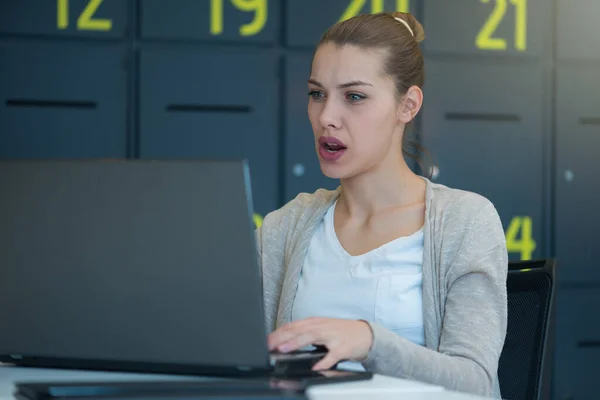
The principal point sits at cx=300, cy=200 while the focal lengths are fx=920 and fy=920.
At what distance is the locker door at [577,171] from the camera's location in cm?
346

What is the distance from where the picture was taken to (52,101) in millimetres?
3107

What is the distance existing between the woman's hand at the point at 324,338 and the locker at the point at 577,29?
8.27 feet

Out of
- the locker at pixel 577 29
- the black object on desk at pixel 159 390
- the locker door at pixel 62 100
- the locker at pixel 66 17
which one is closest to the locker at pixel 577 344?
the locker at pixel 577 29

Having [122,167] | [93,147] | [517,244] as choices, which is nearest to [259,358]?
[122,167]

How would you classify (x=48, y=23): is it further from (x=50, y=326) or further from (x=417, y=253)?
(x=50, y=326)

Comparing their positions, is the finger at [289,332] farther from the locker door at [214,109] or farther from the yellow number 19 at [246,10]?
the yellow number 19 at [246,10]

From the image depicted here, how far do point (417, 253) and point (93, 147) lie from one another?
172 centimetres

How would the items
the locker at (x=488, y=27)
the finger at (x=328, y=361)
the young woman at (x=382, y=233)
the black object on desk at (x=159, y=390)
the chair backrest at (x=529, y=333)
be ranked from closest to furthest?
the black object on desk at (x=159, y=390)
the finger at (x=328, y=361)
the young woman at (x=382, y=233)
the chair backrest at (x=529, y=333)
the locker at (x=488, y=27)

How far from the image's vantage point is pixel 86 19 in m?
3.12

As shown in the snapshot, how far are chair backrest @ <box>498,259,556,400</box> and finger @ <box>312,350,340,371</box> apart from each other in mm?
666

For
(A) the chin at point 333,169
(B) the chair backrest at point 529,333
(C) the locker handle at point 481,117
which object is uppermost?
(C) the locker handle at point 481,117

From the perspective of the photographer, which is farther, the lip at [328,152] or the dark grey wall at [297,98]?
the dark grey wall at [297,98]

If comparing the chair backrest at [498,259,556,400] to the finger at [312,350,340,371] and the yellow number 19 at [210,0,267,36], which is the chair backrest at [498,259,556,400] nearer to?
the finger at [312,350,340,371]

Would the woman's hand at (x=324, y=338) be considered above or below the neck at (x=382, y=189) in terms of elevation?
below
